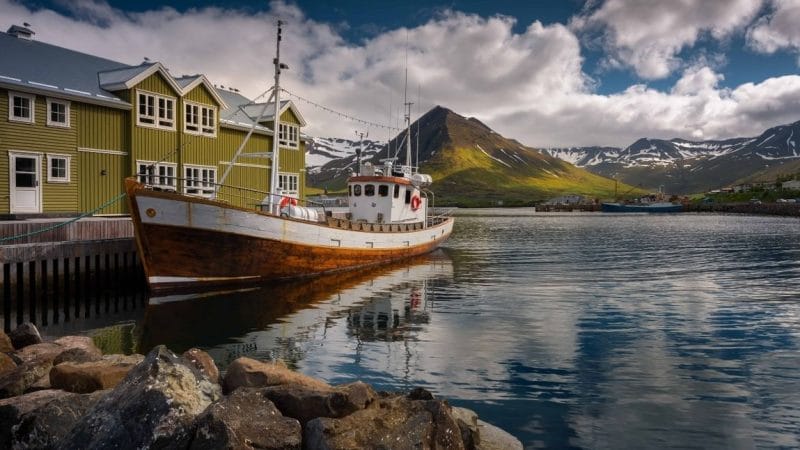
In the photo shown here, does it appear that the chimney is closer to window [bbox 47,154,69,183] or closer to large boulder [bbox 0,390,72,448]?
window [bbox 47,154,69,183]

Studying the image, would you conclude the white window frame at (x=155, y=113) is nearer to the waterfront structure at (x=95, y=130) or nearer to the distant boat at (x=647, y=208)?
the waterfront structure at (x=95, y=130)

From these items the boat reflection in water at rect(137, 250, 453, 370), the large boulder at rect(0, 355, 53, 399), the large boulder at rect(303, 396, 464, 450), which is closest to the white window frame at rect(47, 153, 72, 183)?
the boat reflection in water at rect(137, 250, 453, 370)

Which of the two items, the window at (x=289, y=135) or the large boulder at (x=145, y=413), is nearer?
the large boulder at (x=145, y=413)

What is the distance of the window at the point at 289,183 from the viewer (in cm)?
4300

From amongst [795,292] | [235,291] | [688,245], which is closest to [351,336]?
[235,291]

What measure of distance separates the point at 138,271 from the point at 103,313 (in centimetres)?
472

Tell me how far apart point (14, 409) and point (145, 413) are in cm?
252

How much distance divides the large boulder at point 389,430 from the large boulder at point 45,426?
3213 mm

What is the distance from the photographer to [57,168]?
29266 mm

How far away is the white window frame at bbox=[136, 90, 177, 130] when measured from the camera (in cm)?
3250

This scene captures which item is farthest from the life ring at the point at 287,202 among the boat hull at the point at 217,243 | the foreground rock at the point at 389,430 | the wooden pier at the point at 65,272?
the foreground rock at the point at 389,430

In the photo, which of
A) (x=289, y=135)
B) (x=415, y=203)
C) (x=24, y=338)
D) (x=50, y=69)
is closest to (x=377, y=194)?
(x=415, y=203)

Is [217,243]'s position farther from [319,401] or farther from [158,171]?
[319,401]

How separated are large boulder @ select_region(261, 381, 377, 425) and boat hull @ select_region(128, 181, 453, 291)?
53.7 feet
